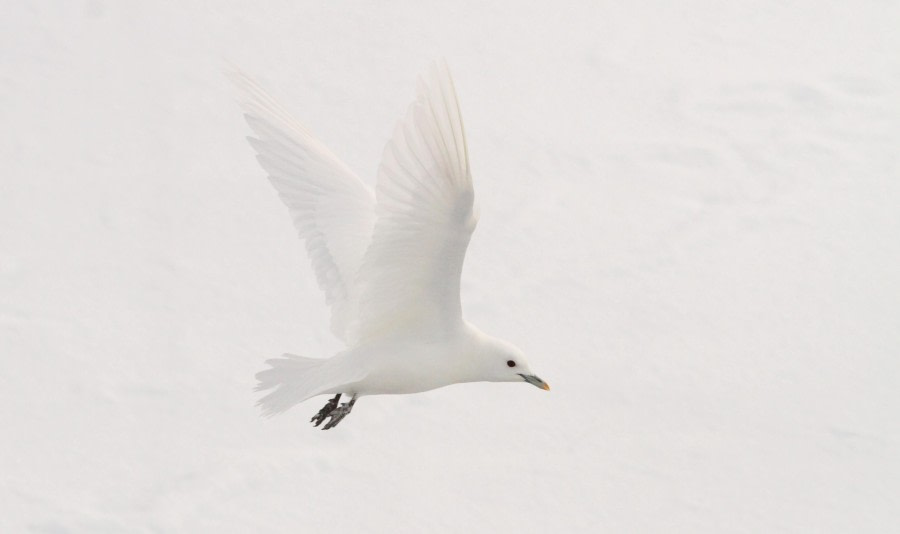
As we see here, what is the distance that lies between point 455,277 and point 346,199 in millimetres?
1099

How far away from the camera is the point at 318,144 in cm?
654

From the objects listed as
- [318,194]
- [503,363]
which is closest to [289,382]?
[503,363]

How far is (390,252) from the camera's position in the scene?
5484 millimetres

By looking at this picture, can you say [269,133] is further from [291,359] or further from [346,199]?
[291,359]

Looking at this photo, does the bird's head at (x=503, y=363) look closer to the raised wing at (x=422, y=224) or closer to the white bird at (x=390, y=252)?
the white bird at (x=390, y=252)

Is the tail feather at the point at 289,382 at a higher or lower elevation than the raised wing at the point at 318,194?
lower

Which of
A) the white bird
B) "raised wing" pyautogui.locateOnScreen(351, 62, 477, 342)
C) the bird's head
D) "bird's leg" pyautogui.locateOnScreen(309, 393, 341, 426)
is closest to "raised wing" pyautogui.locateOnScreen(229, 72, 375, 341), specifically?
the white bird

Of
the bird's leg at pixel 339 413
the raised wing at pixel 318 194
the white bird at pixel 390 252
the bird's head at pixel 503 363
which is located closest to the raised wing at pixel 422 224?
the white bird at pixel 390 252

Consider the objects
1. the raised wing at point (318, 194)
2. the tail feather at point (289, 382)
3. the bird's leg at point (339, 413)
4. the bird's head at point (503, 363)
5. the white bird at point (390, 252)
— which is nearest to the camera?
the white bird at point (390, 252)

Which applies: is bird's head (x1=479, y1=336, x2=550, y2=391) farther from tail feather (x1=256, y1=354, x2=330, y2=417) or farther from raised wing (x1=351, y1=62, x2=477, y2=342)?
tail feather (x1=256, y1=354, x2=330, y2=417)

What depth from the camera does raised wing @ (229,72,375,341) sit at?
6.32m

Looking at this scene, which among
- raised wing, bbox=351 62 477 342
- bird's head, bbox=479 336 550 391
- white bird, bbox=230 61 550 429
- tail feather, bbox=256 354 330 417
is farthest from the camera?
bird's head, bbox=479 336 550 391

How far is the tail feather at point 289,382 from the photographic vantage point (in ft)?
18.5

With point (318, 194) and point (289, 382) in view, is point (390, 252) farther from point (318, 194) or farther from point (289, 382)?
point (318, 194)
